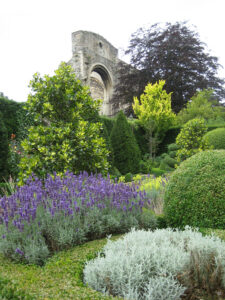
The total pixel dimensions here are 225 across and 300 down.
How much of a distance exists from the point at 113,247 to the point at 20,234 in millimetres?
1009

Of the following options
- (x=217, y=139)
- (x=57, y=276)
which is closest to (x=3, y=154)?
(x=57, y=276)

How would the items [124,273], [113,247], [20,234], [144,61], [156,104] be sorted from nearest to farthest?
1. [124,273]
2. [113,247]
3. [20,234]
4. [156,104]
5. [144,61]

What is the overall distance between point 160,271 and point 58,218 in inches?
52.0

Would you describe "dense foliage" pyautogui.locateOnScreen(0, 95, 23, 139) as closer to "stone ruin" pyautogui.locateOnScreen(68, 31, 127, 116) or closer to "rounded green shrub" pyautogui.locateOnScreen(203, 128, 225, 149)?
"rounded green shrub" pyautogui.locateOnScreen(203, 128, 225, 149)

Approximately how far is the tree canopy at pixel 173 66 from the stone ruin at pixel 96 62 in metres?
1.05

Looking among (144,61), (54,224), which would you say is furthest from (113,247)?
(144,61)

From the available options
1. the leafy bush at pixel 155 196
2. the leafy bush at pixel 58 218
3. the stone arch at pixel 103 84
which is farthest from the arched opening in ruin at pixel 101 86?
the leafy bush at pixel 58 218

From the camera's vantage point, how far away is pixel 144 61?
22.7 m

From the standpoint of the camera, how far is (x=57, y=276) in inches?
80.0

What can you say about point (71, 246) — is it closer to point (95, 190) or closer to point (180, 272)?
point (95, 190)

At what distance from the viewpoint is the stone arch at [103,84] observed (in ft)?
73.4

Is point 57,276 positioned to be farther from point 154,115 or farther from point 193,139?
point 154,115

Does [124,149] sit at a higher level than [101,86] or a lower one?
lower

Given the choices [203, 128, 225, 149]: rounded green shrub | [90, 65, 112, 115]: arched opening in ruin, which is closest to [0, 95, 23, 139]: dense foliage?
[203, 128, 225, 149]: rounded green shrub
